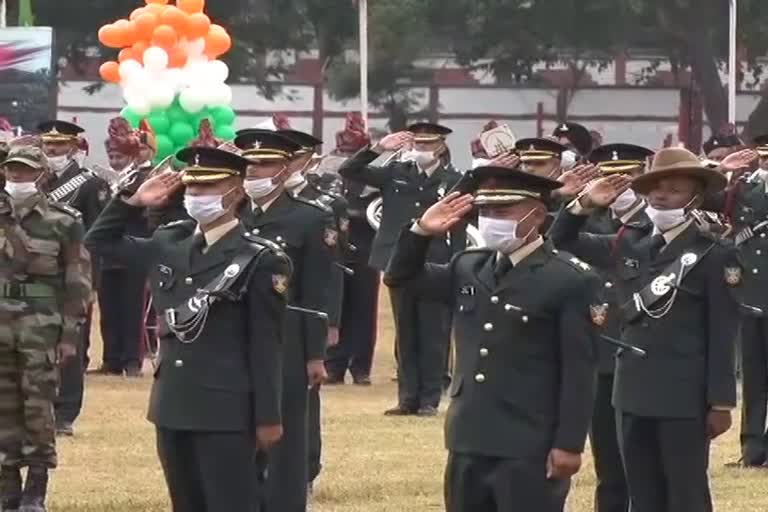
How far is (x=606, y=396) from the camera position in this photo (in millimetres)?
11562

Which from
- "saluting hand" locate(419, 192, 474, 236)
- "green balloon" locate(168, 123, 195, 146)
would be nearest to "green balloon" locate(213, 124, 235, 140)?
"green balloon" locate(168, 123, 195, 146)

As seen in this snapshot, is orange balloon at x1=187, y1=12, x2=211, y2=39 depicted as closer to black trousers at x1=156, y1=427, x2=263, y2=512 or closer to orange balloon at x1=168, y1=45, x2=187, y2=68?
orange balloon at x1=168, y1=45, x2=187, y2=68

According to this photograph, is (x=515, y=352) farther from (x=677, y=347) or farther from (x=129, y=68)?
(x=129, y=68)

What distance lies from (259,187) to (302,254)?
438 mm

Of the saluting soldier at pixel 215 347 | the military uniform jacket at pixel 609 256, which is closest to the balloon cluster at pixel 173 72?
the military uniform jacket at pixel 609 256

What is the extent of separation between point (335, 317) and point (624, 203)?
1.83m

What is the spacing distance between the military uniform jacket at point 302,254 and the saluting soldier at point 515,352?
2.81 metres

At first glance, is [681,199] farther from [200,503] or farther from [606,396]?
[200,503]

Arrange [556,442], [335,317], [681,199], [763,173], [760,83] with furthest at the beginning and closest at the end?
[760,83] → [763,173] → [335,317] → [681,199] → [556,442]

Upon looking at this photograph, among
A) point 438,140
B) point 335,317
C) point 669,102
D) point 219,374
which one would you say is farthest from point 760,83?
point 219,374

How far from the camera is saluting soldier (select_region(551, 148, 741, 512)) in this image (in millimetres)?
10219

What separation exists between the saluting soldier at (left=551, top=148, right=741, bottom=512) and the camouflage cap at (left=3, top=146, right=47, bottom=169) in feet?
10.4

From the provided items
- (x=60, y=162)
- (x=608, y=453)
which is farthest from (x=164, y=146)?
(x=608, y=453)

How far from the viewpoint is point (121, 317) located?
19.8 m
